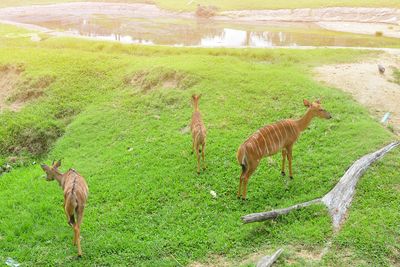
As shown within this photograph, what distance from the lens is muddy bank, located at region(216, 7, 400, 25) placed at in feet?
99.1

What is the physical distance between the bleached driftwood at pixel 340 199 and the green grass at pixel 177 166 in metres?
0.15

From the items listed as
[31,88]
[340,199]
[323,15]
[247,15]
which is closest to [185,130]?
[340,199]

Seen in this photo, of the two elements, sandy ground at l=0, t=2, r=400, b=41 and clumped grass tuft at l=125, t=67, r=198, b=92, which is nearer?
clumped grass tuft at l=125, t=67, r=198, b=92

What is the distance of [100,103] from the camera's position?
13.9 metres

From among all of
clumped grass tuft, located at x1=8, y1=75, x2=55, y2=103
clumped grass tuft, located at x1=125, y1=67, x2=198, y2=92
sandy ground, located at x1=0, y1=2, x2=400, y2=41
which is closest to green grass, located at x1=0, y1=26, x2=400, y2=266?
clumped grass tuft, located at x1=125, y1=67, x2=198, y2=92

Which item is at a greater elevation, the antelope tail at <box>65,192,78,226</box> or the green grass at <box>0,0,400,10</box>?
the green grass at <box>0,0,400,10</box>

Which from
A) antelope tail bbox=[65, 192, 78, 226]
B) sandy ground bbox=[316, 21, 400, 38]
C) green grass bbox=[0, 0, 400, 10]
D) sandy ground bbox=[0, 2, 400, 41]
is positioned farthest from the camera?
green grass bbox=[0, 0, 400, 10]

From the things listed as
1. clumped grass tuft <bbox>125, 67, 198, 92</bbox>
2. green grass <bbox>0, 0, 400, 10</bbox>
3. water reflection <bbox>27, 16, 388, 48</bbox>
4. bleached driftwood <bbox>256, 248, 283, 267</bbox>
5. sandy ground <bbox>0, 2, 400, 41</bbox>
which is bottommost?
bleached driftwood <bbox>256, 248, 283, 267</bbox>

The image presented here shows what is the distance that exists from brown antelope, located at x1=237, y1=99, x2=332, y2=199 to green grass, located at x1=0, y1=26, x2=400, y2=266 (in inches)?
22.4

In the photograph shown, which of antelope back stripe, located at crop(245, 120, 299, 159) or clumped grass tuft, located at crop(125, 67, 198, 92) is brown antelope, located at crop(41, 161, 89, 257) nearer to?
antelope back stripe, located at crop(245, 120, 299, 159)

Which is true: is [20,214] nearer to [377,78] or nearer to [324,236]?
[324,236]

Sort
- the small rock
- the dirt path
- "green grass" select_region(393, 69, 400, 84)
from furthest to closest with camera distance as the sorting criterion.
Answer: "green grass" select_region(393, 69, 400, 84) → the dirt path → the small rock

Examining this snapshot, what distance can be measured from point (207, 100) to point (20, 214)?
644cm

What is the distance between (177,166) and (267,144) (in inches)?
96.3
